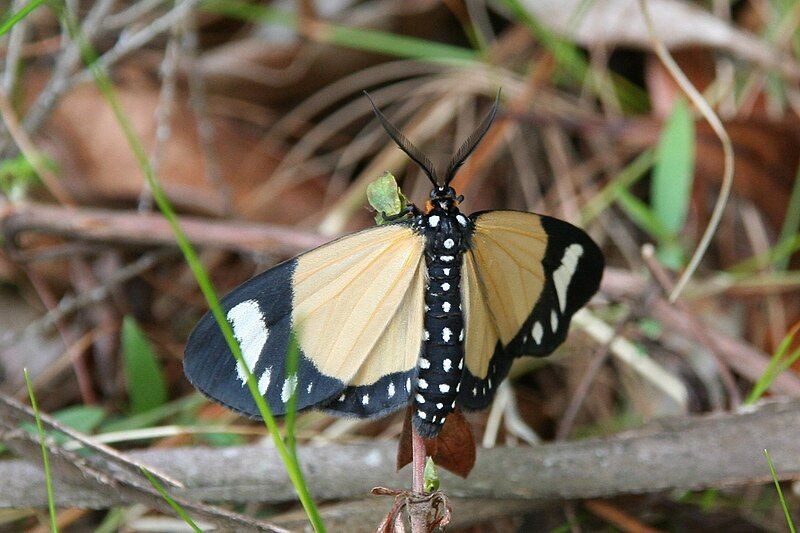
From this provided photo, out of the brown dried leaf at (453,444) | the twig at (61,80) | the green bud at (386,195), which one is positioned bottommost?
the brown dried leaf at (453,444)

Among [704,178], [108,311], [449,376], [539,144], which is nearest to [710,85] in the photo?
[704,178]

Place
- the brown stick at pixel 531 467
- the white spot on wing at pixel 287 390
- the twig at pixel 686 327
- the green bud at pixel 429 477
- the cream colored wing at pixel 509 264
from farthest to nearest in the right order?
the twig at pixel 686 327, the brown stick at pixel 531 467, the cream colored wing at pixel 509 264, the white spot on wing at pixel 287 390, the green bud at pixel 429 477

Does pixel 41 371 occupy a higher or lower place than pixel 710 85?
lower

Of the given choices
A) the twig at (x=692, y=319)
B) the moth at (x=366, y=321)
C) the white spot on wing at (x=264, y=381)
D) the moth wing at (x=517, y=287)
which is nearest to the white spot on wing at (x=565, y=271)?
the moth wing at (x=517, y=287)

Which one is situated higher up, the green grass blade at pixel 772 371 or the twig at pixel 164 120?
the twig at pixel 164 120

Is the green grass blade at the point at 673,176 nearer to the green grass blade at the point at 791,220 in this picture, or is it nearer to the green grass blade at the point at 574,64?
the green grass blade at the point at 791,220

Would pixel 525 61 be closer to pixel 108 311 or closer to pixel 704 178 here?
pixel 704 178

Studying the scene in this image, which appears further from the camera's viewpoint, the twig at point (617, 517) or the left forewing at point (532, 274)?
the twig at point (617, 517)

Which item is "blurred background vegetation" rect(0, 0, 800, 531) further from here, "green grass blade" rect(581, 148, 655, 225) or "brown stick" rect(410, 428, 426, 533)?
"brown stick" rect(410, 428, 426, 533)
